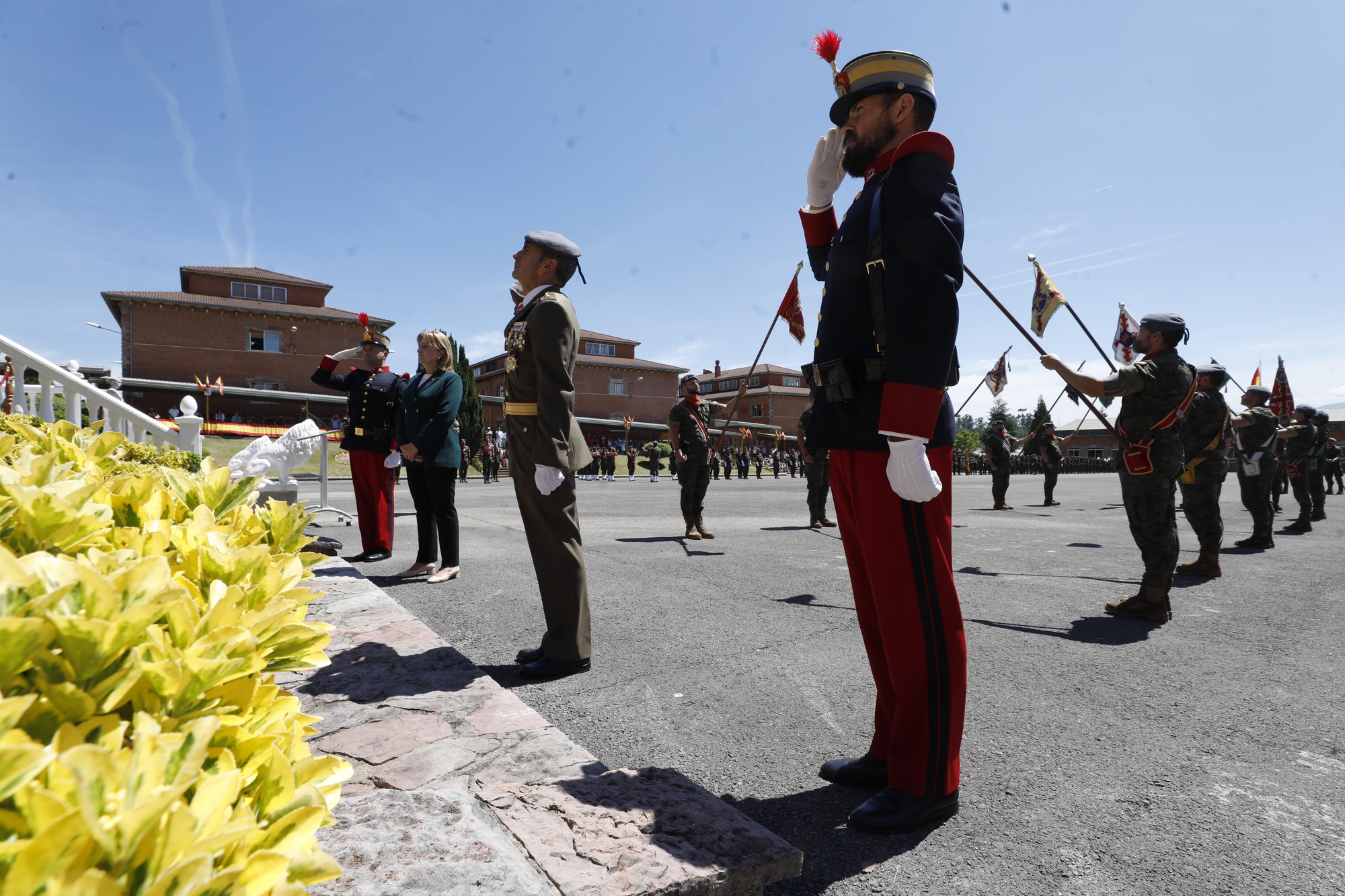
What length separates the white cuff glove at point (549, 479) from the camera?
128 inches

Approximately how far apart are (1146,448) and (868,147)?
3723 millimetres

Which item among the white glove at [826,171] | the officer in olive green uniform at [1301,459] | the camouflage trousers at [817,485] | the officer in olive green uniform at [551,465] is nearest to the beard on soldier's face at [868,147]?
the white glove at [826,171]

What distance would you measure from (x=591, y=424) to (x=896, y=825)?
46019mm

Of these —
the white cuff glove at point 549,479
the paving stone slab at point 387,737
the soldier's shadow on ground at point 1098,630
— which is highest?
the white cuff glove at point 549,479

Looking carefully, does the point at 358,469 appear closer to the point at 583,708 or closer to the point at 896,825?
the point at 583,708

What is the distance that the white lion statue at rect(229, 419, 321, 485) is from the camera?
7535 millimetres

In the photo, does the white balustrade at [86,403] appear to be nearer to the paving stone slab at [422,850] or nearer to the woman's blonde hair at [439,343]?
the woman's blonde hair at [439,343]

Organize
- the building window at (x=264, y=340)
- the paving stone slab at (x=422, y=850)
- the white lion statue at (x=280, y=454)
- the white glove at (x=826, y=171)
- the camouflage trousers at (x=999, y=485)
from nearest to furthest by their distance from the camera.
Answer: the paving stone slab at (x=422, y=850), the white glove at (x=826, y=171), the white lion statue at (x=280, y=454), the camouflage trousers at (x=999, y=485), the building window at (x=264, y=340)

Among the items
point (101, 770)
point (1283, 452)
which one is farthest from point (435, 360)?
point (1283, 452)

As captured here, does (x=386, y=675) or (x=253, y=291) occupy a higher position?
(x=253, y=291)

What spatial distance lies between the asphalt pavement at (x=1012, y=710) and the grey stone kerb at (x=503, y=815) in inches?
11.7

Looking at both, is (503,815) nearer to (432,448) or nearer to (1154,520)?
(432,448)

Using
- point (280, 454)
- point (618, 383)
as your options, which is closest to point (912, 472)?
point (280, 454)

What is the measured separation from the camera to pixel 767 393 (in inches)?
2340
